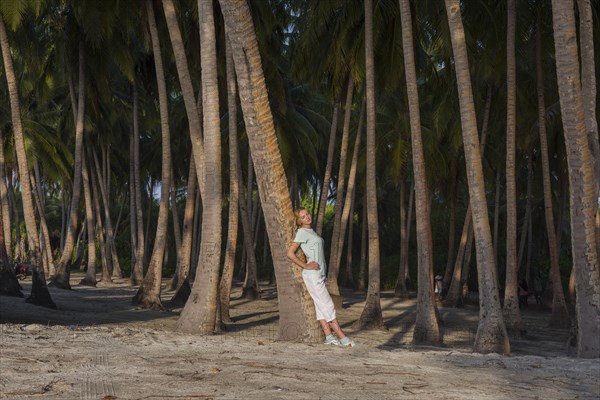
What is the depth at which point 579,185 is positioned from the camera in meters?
11.4

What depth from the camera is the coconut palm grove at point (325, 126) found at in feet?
37.6

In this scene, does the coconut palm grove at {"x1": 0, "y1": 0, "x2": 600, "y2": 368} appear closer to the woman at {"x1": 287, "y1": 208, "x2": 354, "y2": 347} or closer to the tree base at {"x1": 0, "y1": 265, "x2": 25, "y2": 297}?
the tree base at {"x1": 0, "y1": 265, "x2": 25, "y2": 297}

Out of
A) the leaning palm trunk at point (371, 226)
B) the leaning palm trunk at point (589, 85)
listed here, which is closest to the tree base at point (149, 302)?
the leaning palm trunk at point (371, 226)

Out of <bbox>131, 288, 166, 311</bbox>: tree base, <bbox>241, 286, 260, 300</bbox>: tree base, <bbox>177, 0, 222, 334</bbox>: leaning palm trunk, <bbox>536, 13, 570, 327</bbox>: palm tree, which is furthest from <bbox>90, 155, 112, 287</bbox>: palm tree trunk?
<bbox>177, 0, 222, 334</bbox>: leaning palm trunk

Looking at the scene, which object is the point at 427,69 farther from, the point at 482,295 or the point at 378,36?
the point at 482,295

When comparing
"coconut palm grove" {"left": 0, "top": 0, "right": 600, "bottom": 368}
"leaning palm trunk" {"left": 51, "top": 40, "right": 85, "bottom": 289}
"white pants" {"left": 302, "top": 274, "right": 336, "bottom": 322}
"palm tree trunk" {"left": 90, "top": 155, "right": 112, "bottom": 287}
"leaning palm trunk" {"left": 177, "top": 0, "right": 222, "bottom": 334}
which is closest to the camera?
"white pants" {"left": 302, "top": 274, "right": 336, "bottom": 322}

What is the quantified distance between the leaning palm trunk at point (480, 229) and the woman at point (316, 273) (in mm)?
3724

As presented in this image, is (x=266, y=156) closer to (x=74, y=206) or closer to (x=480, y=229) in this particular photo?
(x=480, y=229)

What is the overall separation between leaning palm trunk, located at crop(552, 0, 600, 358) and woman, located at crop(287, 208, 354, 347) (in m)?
3.37

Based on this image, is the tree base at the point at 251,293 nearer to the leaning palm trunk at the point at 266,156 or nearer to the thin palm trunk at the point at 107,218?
the thin palm trunk at the point at 107,218

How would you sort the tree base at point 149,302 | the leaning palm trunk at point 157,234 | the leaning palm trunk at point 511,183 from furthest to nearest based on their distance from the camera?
the tree base at point 149,302 → the leaning palm trunk at point 157,234 → the leaning palm trunk at point 511,183

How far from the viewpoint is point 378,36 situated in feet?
69.3

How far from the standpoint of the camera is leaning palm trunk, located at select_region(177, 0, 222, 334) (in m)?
13.4

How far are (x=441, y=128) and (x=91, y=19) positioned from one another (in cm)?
1079
